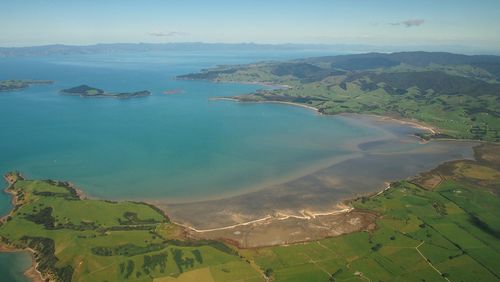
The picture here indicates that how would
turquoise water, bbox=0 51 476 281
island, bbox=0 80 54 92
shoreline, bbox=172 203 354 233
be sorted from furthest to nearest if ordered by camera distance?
island, bbox=0 80 54 92, turquoise water, bbox=0 51 476 281, shoreline, bbox=172 203 354 233

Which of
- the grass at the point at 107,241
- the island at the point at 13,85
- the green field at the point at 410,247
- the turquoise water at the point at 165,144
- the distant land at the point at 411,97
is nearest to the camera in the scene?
the grass at the point at 107,241

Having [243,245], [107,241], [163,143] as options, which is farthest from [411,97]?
[107,241]

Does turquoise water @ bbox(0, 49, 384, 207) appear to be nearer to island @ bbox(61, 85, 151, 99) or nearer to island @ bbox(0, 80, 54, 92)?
island @ bbox(61, 85, 151, 99)

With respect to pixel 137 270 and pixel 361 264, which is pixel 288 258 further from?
pixel 137 270

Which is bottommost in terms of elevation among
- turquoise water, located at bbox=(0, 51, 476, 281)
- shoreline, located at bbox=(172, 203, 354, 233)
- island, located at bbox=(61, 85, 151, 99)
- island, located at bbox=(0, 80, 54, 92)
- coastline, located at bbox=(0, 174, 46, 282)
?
coastline, located at bbox=(0, 174, 46, 282)

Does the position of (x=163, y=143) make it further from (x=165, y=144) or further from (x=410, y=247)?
(x=410, y=247)

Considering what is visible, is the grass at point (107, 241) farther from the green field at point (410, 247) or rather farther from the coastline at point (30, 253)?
the green field at point (410, 247)

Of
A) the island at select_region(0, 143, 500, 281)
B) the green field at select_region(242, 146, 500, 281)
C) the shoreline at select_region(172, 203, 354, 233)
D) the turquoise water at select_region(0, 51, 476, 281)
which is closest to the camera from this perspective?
the island at select_region(0, 143, 500, 281)

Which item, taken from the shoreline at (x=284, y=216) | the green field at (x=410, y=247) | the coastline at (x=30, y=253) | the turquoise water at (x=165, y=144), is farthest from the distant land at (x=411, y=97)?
the coastline at (x=30, y=253)

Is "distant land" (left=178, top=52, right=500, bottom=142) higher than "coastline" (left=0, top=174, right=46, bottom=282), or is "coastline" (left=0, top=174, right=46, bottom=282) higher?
"distant land" (left=178, top=52, right=500, bottom=142)

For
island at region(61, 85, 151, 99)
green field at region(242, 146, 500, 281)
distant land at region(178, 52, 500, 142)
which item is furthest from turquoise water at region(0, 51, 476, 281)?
green field at region(242, 146, 500, 281)
